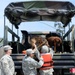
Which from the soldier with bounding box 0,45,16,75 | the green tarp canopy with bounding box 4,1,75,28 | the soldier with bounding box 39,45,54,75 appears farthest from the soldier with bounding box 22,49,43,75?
the green tarp canopy with bounding box 4,1,75,28

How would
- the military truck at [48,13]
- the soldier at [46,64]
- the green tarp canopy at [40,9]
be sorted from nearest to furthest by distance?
the soldier at [46,64]
the military truck at [48,13]
the green tarp canopy at [40,9]

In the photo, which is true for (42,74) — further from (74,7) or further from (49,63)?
(74,7)

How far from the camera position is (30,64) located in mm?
8078

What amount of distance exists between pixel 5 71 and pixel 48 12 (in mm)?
2624

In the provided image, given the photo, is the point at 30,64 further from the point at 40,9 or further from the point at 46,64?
the point at 40,9

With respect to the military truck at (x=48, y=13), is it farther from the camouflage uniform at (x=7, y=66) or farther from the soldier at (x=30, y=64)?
the camouflage uniform at (x=7, y=66)

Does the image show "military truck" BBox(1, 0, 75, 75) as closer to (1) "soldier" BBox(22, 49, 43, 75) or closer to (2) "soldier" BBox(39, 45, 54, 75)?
(2) "soldier" BBox(39, 45, 54, 75)

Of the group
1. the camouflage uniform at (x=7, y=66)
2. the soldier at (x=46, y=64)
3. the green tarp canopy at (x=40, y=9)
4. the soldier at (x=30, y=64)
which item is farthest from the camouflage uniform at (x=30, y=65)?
the green tarp canopy at (x=40, y=9)

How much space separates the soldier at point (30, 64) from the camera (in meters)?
8.04

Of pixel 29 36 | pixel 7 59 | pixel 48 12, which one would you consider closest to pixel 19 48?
pixel 29 36

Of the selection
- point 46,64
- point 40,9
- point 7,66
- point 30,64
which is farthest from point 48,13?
point 7,66

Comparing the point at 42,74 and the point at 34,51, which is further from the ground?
the point at 34,51

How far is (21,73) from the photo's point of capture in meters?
8.96

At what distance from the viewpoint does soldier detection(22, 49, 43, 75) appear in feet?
26.4
